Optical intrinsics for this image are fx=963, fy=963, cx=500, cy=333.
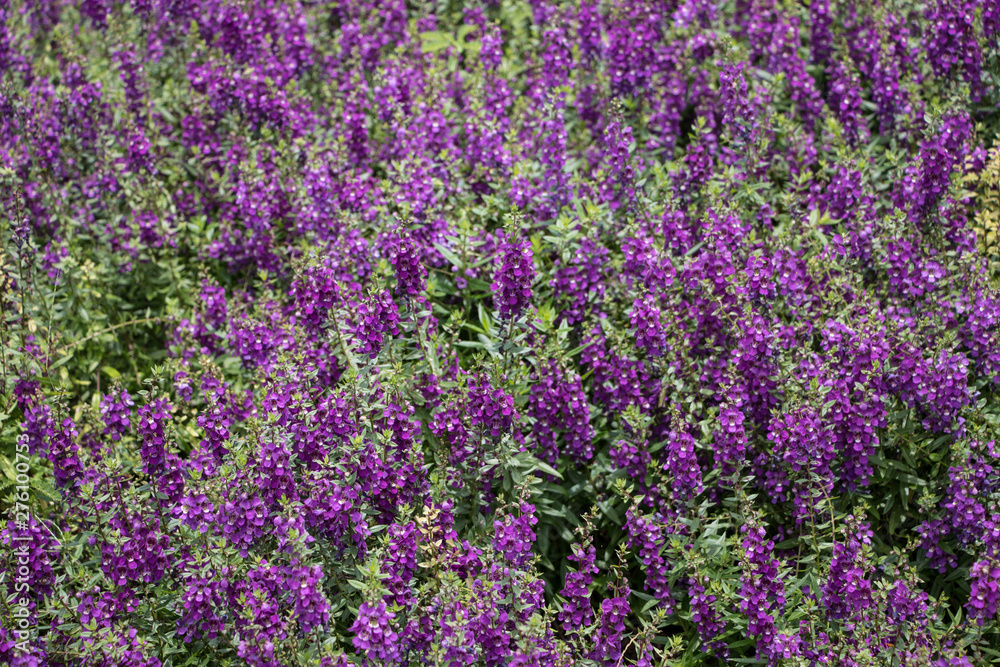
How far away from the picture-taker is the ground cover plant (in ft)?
18.1

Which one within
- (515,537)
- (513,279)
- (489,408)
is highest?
(513,279)

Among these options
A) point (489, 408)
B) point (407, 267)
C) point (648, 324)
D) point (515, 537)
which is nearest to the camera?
point (515, 537)

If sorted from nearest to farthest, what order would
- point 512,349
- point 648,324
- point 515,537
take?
point 515,537 → point 648,324 → point 512,349

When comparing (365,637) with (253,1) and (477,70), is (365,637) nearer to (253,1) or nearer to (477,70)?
(477,70)

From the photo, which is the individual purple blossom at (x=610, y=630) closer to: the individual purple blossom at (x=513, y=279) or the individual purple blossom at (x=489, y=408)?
the individual purple blossom at (x=489, y=408)

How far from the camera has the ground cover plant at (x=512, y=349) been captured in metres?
5.51

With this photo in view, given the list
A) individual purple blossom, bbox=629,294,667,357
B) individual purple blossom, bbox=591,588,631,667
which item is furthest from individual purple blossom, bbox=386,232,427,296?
individual purple blossom, bbox=591,588,631,667

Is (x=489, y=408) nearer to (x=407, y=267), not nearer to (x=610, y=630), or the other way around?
(x=407, y=267)

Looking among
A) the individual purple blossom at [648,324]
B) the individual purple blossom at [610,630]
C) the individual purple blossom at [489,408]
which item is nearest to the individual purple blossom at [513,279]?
the individual purple blossom at [489,408]

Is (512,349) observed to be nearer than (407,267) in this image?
No

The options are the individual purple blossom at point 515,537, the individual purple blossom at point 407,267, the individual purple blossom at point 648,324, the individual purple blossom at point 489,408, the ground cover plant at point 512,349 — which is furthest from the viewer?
the individual purple blossom at point 648,324

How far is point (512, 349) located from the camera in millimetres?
6449

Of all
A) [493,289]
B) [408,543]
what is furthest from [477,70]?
[408,543]

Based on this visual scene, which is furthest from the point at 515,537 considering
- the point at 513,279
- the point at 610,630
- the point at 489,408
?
the point at 513,279
